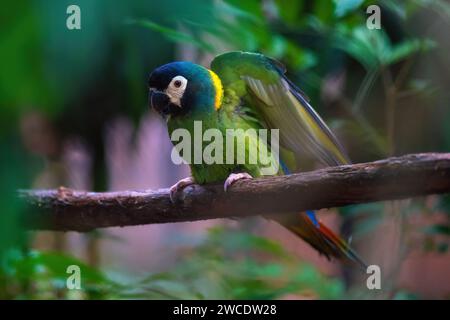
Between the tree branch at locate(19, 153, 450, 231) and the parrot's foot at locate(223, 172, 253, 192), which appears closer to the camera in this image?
the tree branch at locate(19, 153, 450, 231)

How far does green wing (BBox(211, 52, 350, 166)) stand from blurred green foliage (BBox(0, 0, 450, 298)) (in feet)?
0.38

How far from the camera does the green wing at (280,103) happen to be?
2.84ft

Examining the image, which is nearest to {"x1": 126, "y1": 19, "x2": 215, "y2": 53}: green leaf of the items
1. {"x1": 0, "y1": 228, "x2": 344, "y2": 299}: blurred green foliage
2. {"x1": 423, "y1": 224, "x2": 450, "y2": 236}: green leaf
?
{"x1": 0, "y1": 228, "x2": 344, "y2": 299}: blurred green foliage

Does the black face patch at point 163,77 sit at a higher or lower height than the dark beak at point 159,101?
higher

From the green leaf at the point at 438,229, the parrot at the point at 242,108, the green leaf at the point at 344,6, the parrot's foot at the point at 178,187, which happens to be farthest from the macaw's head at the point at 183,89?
the green leaf at the point at 438,229

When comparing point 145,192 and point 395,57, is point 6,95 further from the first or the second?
point 395,57

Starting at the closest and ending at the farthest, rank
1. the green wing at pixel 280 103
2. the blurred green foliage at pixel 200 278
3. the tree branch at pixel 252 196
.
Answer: the tree branch at pixel 252 196, the green wing at pixel 280 103, the blurred green foliage at pixel 200 278

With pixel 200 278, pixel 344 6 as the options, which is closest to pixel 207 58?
pixel 344 6

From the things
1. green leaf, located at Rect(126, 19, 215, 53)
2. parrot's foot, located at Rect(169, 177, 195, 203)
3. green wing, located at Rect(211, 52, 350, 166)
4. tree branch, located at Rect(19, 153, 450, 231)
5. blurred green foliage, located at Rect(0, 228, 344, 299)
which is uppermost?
green leaf, located at Rect(126, 19, 215, 53)

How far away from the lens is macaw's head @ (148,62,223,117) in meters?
0.88

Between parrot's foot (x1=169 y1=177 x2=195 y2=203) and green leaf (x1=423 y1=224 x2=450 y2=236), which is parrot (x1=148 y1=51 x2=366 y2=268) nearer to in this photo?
parrot's foot (x1=169 y1=177 x2=195 y2=203)

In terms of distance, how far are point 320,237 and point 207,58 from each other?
395 mm

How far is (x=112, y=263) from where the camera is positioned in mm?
1659

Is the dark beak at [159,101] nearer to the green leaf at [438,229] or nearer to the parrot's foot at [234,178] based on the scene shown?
the parrot's foot at [234,178]
